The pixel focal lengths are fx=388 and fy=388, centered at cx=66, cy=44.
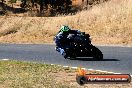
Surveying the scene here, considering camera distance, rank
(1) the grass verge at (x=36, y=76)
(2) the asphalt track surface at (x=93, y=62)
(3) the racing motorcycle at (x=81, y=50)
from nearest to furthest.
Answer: (1) the grass verge at (x=36, y=76) → (2) the asphalt track surface at (x=93, y=62) → (3) the racing motorcycle at (x=81, y=50)

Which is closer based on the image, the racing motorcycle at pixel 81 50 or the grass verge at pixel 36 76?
the grass verge at pixel 36 76

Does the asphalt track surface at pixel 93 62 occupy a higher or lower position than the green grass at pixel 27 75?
lower

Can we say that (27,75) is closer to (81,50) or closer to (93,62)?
(93,62)

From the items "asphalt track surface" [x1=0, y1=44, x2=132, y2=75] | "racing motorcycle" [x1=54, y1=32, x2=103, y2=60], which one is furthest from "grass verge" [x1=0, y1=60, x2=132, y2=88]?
"racing motorcycle" [x1=54, y1=32, x2=103, y2=60]

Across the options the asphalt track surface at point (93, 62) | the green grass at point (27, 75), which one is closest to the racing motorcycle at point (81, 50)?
the asphalt track surface at point (93, 62)

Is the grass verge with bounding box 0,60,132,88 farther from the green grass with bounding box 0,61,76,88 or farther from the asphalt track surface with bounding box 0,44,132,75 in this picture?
the asphalt track surface with bounding box 0,44,132,75

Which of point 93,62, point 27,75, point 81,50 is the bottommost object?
point 93,62

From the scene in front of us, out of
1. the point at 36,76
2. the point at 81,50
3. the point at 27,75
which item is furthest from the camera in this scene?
the point at 81,50

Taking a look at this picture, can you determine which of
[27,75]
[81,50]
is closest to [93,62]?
[81,50]

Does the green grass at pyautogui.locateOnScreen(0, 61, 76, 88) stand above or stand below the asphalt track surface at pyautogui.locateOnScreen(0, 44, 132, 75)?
above

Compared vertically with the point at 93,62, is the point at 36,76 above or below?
above

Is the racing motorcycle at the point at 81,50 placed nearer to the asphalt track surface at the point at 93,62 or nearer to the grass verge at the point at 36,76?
the asphalt track surface at the point at 93,62

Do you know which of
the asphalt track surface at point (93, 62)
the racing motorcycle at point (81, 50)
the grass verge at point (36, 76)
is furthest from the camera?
the racing motorcycle at point (81, 50)

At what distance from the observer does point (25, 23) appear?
4288cm
